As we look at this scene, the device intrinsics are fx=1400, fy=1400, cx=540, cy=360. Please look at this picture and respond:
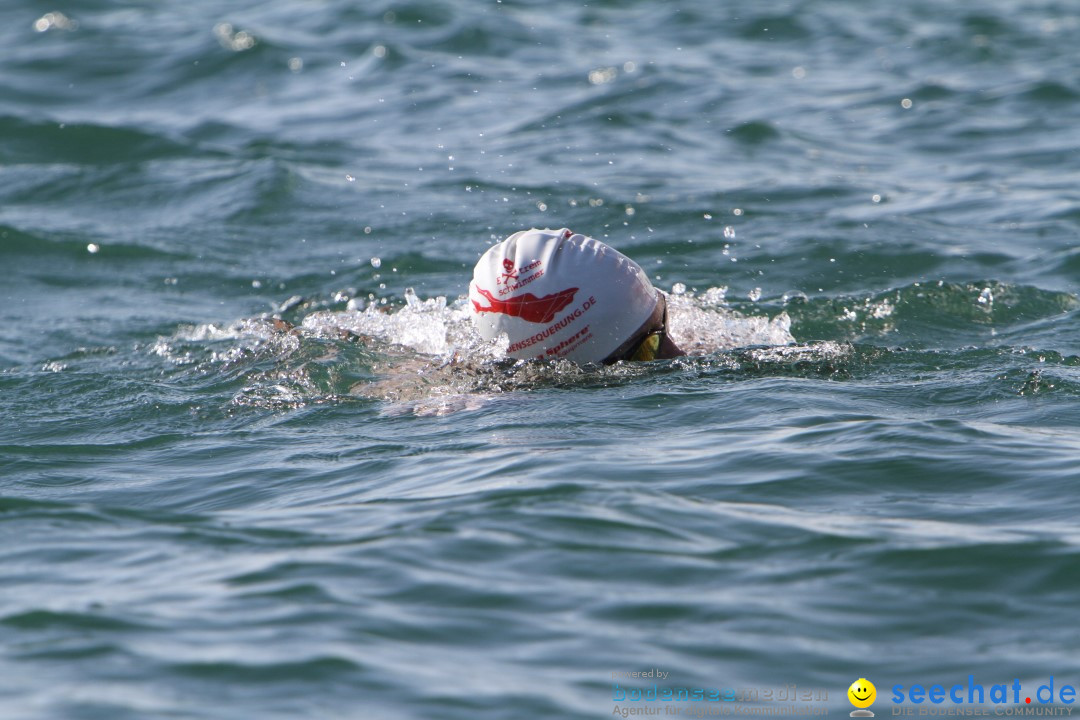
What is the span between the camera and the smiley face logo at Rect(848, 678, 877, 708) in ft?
12.7

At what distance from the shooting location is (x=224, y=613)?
443 cm

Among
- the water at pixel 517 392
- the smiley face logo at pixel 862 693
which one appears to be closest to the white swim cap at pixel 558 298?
the water at pixel 517 392

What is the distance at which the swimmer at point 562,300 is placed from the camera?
7.23m

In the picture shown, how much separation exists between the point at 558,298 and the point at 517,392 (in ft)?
1.73

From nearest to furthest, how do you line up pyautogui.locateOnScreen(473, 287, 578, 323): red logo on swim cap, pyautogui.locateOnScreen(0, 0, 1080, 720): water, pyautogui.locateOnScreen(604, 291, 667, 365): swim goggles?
pyautogui.locateOnScreen(0, 0, 1080, 720): water, pyautogui.locateOnScreen(473, 287, 578, 323): red logo on swim cap, pyautogui.locateOnScreen(604, 291, 667, 365): swim goggles

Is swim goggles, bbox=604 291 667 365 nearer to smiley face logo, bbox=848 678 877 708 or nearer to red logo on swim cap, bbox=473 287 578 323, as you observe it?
red logo on swim cap, bbox=473 287 578 323

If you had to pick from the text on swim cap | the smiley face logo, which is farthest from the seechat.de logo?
the text on swim cap

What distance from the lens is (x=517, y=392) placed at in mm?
7195

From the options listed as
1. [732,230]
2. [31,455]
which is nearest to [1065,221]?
[732,230]

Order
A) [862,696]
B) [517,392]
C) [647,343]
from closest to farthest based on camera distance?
[862,696], [517,392], [647,343]

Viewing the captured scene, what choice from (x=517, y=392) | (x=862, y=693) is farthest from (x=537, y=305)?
(x=862, y=693)

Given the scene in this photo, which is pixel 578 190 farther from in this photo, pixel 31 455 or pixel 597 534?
pixel 597 534

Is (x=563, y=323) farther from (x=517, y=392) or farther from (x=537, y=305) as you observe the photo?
(x=517, y=392)

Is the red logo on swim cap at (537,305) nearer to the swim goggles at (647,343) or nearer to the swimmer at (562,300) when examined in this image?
the swimmer at (562,300)
